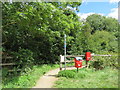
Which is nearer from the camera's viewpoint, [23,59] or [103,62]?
[23,59]

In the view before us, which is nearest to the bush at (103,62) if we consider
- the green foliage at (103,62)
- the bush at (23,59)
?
the green foliage at (103,62)

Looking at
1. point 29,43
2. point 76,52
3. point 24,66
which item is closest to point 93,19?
point 76,52

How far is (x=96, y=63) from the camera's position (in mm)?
8086

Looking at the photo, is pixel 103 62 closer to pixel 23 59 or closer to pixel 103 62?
pixel 103 62

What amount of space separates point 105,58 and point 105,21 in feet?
81.6

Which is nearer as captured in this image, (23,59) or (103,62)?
(23,59)

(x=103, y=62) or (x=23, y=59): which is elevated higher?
(x=23, y=59)

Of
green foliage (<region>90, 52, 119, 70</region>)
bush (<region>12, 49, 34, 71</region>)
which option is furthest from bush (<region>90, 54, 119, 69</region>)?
bush (<region>12, 49, 34, 71</region>)

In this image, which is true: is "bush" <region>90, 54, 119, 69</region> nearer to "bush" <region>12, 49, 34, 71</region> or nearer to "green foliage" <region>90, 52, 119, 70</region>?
"green foliage" <region>90, 52, 119, 70</region>

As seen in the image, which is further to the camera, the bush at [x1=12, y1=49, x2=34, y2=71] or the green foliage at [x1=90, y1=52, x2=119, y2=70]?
the green foliage at [x1=90, y1=52, x2=119, y2=70]

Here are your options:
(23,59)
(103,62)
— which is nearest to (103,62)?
(103,62)

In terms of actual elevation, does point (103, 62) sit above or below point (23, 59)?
below

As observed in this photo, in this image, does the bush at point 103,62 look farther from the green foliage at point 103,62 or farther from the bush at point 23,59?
the bush at point 23,59

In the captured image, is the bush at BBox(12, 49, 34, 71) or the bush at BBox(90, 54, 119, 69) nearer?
the bush at BBox(12, 49, 34, 71)
